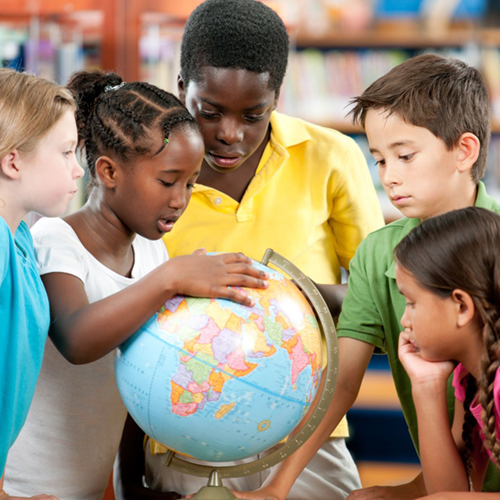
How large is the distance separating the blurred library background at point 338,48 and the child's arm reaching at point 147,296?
262 cm

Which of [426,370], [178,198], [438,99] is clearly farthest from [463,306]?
[178,198]

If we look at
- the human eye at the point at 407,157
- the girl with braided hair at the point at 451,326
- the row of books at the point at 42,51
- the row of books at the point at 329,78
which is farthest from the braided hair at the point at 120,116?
the row of books at the point at 329,78

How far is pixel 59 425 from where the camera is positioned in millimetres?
1641

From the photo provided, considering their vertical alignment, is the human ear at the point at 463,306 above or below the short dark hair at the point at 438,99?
below

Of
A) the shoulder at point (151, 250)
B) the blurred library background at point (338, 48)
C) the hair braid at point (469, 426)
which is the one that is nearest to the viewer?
the hair braid at point (469, 426)

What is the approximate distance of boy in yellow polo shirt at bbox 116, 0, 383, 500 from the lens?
178cm

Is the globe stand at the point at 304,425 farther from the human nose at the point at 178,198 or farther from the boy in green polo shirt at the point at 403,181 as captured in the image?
the human nose at the point at 178,198

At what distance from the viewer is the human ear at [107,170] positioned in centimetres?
166

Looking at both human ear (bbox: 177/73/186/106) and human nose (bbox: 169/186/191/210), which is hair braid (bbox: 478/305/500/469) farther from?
human ear (bbox: 177/73/186/106)

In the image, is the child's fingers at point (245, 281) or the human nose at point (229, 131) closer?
the child's fingers at point (245, 281)

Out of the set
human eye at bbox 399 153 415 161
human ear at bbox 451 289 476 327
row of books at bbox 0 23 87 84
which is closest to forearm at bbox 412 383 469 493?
human ear at bbox 451 289 476 327

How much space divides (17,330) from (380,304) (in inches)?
31.2

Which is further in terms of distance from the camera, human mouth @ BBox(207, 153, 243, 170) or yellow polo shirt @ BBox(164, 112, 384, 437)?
yellow polo shirt @ BBox(164, 112, 384, 437)

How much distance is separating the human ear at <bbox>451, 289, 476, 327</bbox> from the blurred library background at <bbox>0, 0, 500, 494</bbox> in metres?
2.57
